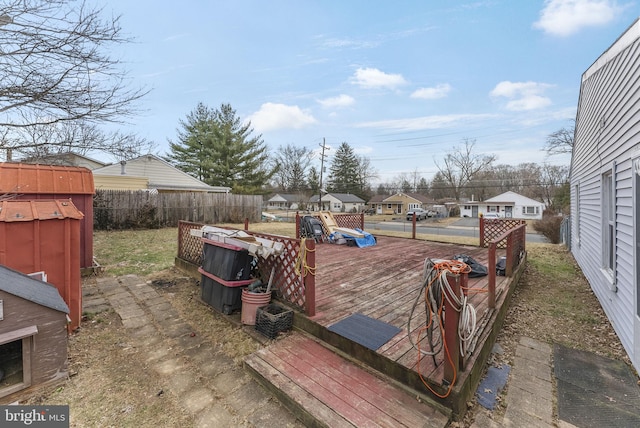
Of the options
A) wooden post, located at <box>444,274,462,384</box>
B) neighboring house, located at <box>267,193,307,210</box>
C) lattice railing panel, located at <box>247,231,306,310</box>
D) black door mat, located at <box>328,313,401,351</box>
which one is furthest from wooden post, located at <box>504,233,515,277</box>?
neighboring house, located at <box>267,193,307,210</box>

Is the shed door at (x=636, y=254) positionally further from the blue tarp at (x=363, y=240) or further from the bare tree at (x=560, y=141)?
the bare tree at (x=560, y=141)

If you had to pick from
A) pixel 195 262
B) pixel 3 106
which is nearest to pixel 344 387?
pixel 195 262

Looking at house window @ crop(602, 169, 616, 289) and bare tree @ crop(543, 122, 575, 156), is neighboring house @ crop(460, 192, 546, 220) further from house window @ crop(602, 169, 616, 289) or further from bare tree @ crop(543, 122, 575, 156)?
house window @ crop(602, 169, 616, 289)

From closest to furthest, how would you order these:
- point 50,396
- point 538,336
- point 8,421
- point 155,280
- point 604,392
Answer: point 8,421 → point 50,396 → point 604,392 → point 538,336 → point 155,280

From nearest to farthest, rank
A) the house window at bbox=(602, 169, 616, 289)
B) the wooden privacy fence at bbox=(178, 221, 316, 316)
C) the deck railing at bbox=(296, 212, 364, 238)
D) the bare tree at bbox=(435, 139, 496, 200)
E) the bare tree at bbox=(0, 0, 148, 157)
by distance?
the wooden privacy fence at bbox=(178, 221, 316, 316) → the bare tree at bbox=(0, 0, 148, 157) → the house window at bbox=(602, 169, 616, 289) → the deck railing at bbox=(296, 212, 364, 238) → the bare tree at bbox=(435, 139, 496, 200)

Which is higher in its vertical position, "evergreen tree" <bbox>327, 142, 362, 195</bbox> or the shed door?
"evergreen tree" <bbox>327, 142, 362, 195</bbox>

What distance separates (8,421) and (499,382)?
3.71 meters

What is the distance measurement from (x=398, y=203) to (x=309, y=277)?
42.4m

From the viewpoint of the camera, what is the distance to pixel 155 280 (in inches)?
204

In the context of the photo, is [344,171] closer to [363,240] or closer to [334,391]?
[363,240]

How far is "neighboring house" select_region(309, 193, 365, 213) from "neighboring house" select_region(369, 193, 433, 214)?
9.13 ft

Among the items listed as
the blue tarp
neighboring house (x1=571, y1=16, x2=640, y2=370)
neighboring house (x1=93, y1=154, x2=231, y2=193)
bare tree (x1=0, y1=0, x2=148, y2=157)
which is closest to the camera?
neighboring house (x1=571, y1=16, x2=640, y2=370)

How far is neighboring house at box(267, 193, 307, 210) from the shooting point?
50000mm

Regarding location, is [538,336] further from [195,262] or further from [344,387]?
[195,262]
